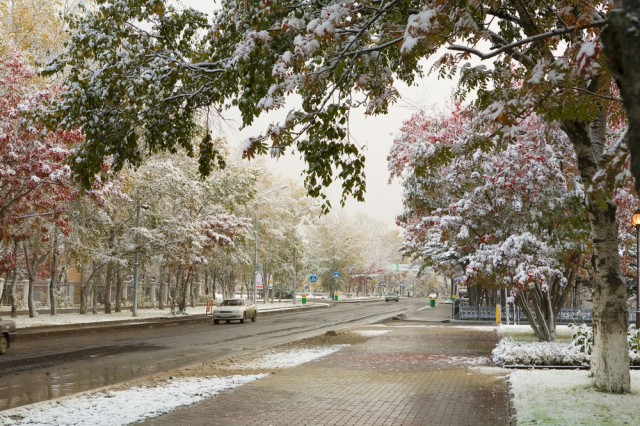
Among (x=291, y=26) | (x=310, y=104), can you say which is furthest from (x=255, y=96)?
(x=291, y=26)

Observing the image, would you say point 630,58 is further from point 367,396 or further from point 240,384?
point 240,384

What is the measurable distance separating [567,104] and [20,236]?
86.6 feet

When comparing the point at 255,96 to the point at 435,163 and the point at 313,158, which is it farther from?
the point at 435,163

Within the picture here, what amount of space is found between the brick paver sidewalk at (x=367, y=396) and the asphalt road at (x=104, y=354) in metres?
3.34

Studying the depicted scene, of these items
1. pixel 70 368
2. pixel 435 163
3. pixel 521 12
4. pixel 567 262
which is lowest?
pixel 70 368

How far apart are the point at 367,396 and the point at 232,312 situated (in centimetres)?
2489

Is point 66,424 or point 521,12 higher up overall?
point 521,12

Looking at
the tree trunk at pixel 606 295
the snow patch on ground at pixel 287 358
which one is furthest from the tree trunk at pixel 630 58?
the snow patch on ground at pixel 287 358

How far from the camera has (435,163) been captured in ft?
31.7

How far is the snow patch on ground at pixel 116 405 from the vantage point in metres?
8.52

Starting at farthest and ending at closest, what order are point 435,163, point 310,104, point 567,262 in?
1. point 567,262
2. point 435,163
3. point 310,104

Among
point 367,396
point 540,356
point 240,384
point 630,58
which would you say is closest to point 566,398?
point 367,396

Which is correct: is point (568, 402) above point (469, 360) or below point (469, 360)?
above

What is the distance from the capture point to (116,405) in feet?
31.4
